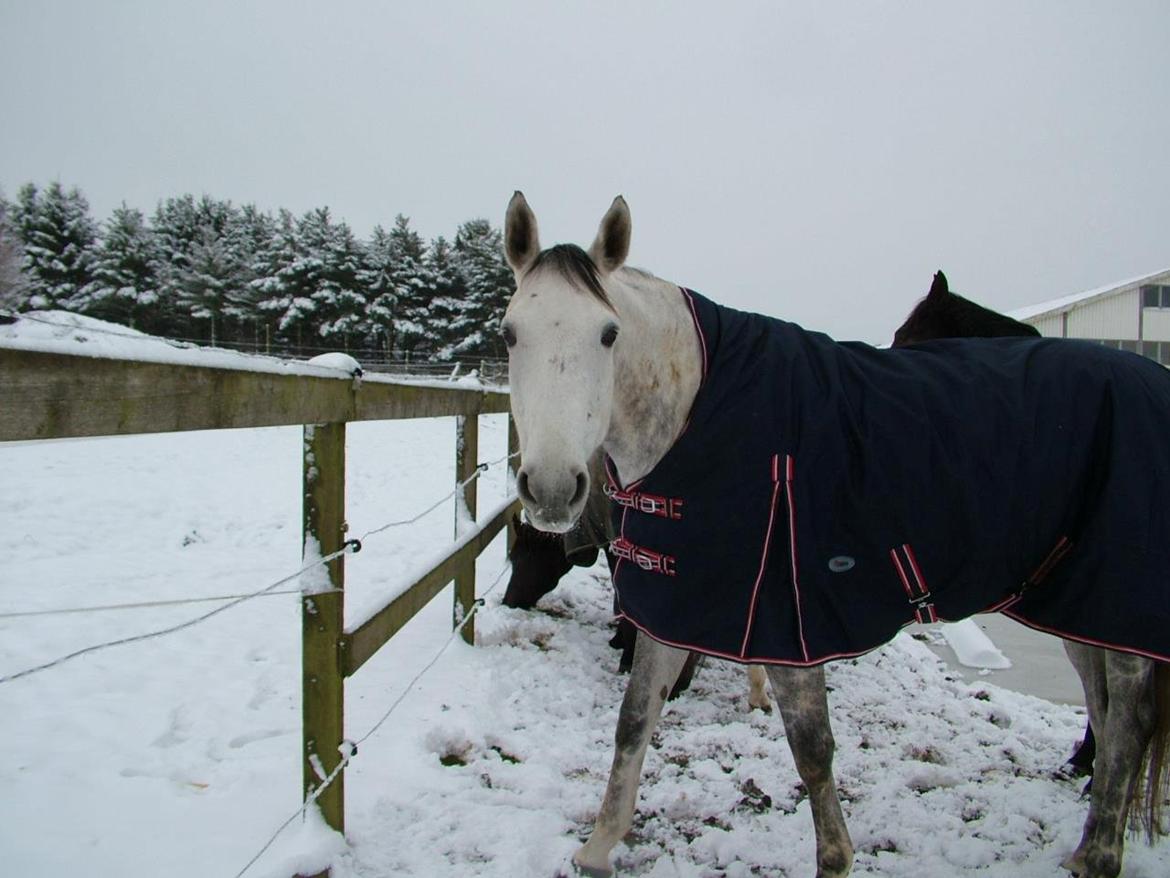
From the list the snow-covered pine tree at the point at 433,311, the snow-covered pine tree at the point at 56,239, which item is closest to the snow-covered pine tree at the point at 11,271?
the snow-covered pine tree at the point at 56,239

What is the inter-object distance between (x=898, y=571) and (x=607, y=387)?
105cm

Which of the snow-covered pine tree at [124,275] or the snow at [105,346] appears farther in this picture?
the snow-covered pine tree at [124,275]

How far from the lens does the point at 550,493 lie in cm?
170

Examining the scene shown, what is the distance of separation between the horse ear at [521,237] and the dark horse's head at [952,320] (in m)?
2.15

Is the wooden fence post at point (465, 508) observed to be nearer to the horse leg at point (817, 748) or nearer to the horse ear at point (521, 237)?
the horse ear at point (521, 237)

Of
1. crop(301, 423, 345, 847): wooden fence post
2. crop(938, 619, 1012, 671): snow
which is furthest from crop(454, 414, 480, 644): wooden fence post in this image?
crop(938, 619, 1012, 671): snow

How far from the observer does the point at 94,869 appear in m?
1.84

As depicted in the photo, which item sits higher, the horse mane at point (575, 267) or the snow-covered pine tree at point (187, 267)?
the snow-covered pine tree at point (187, 267)

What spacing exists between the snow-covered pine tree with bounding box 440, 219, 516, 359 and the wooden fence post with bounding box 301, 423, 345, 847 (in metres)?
33.7

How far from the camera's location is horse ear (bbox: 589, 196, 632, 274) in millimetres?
2121

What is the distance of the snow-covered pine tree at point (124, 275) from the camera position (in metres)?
39.0

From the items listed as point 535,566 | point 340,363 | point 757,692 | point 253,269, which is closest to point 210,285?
point 253,269

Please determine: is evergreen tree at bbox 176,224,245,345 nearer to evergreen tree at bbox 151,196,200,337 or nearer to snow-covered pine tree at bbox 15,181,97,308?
evergreen tree at bbox 151,196,200,337

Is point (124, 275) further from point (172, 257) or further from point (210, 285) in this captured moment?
point (210, 285)
